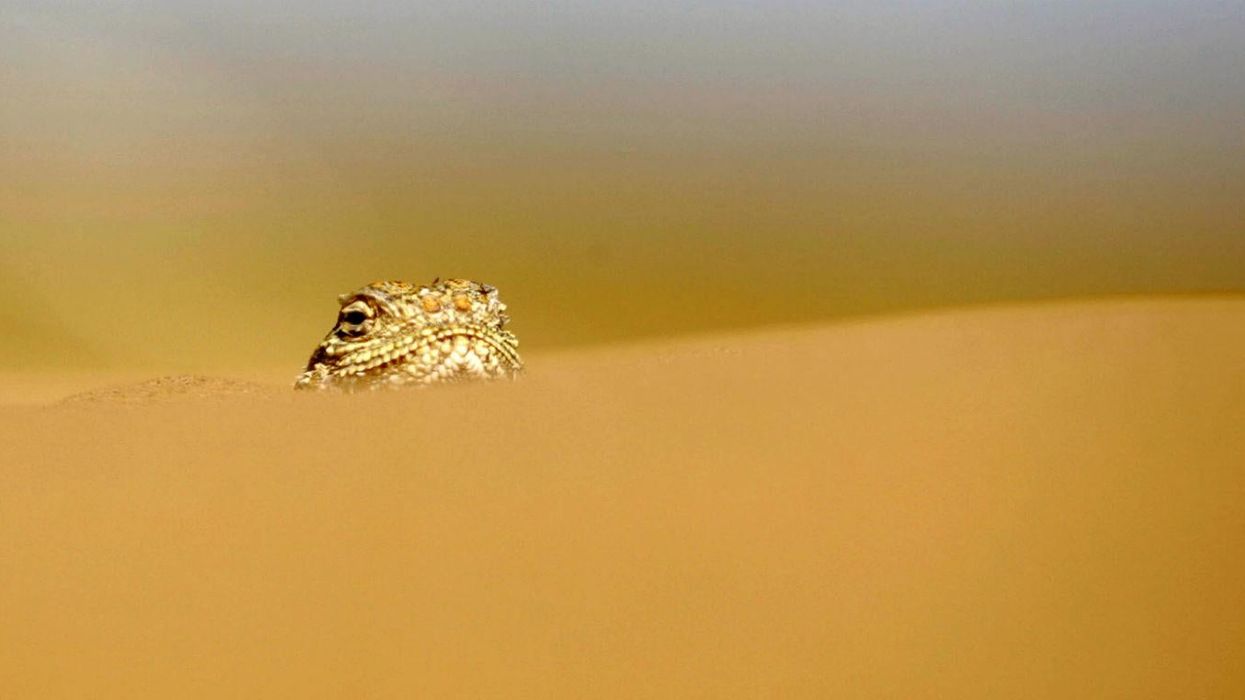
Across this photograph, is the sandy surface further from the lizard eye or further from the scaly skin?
the lizard eye

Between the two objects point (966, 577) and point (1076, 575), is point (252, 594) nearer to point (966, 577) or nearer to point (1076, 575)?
point (966, 577)

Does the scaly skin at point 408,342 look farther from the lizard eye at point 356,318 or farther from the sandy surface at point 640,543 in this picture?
the sandy surface at point 640,543

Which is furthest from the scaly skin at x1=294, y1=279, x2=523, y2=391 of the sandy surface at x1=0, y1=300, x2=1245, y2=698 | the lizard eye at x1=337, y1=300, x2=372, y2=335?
the sandy surface at x1=0, y1=300, x2=1245, y2=698

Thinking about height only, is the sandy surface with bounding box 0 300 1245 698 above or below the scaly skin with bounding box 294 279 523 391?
below

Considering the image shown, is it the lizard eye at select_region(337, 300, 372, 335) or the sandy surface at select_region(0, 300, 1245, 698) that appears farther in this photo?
the lizard eye at select_region(337, 300, 372, 335)

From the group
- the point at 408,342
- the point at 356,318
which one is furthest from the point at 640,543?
the point at 356,318

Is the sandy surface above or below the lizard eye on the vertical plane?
below

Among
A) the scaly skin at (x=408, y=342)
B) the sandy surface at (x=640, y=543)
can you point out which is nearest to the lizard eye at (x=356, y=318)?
the scaly skin at (x=408, y=342)
